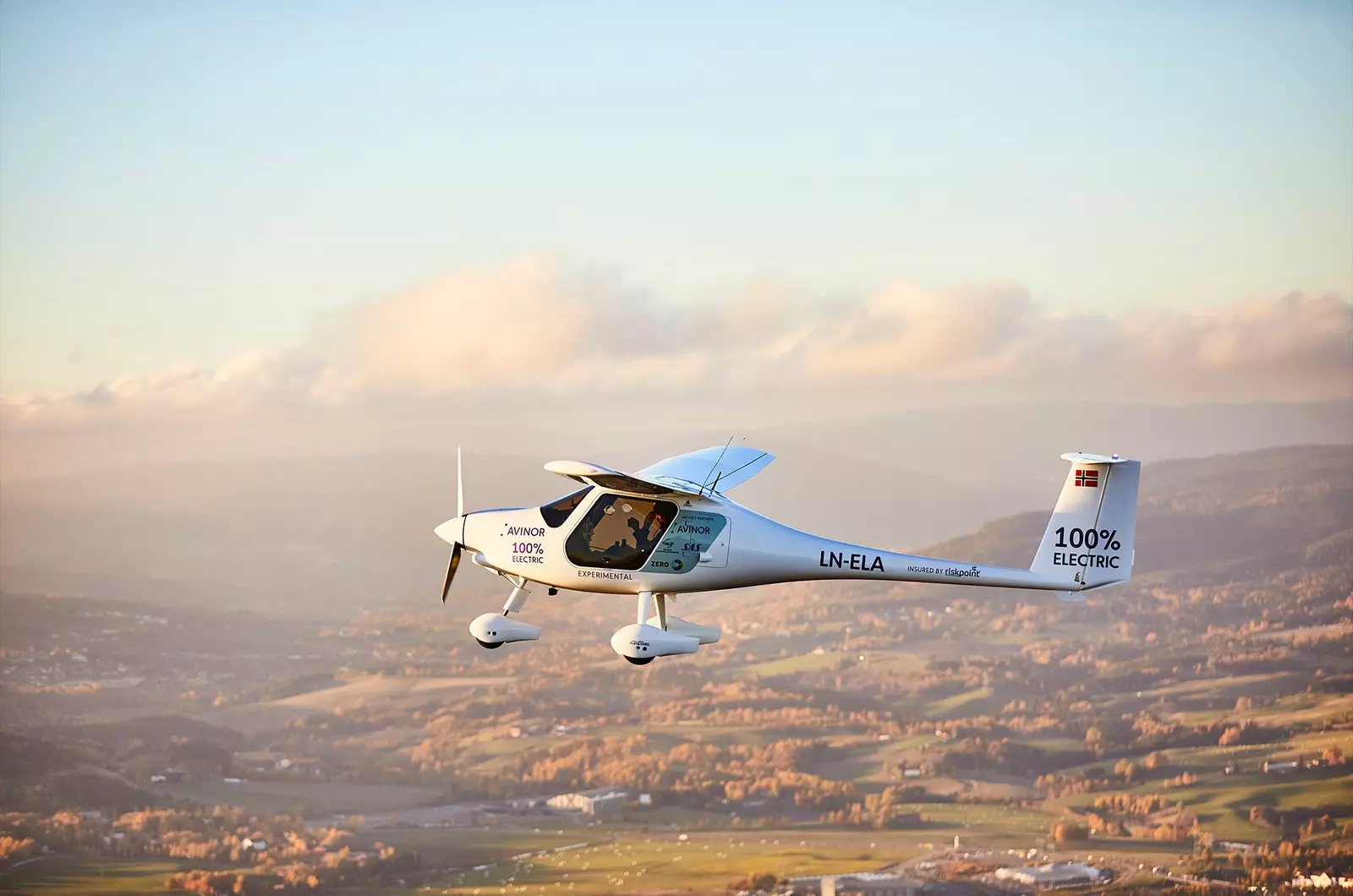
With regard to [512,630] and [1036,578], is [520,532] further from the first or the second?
[1036,578]

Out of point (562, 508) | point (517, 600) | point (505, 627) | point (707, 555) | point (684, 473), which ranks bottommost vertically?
point (505, 627)

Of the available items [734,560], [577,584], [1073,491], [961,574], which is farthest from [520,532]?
[1073,491]

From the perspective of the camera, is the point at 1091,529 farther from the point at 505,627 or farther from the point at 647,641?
the point at 505,627

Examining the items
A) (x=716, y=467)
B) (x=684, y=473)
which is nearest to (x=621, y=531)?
(x=684, y=473)

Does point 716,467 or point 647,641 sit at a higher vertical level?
point 716,467

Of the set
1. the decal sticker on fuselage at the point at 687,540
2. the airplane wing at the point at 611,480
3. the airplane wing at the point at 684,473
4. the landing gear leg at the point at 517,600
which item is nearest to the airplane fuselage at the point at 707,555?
the decal sticker on fuselage at the point at 687,540

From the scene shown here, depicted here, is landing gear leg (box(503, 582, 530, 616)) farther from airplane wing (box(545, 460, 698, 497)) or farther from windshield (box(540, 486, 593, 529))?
airplane wing (box(545, 460, 698, 497))

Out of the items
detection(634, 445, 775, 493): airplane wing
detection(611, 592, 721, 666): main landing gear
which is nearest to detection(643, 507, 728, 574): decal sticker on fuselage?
detection(611, 592, 721, 666): main landing gear

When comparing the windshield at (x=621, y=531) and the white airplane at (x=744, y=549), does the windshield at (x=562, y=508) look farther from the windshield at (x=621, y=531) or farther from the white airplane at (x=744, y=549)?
the windshield at (x=621, y=531)
